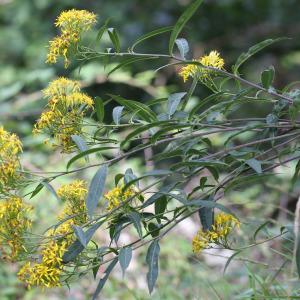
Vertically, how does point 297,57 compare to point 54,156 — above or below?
above

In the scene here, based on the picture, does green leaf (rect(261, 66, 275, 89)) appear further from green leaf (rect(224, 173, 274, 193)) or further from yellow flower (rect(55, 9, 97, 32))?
yellow flower (rect(55, 9, 97, 32))

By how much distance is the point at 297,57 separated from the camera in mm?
5688

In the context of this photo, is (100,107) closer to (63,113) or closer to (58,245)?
(63,113)

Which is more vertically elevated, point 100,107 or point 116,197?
point 100,107

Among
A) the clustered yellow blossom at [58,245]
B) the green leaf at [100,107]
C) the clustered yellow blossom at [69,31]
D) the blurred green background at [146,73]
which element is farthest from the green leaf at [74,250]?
the blurred green background at [146,73]

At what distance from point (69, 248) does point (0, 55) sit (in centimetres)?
387

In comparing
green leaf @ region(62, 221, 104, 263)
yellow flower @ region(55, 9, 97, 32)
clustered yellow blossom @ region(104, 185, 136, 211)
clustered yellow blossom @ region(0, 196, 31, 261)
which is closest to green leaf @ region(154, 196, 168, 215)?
clustered yellow blossom @ region(104, 185, 136, 211)

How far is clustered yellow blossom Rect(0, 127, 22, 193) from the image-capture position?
1.37 meters

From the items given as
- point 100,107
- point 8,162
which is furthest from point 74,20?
point 8,162

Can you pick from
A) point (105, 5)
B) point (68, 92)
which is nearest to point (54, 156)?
point (105, 5)

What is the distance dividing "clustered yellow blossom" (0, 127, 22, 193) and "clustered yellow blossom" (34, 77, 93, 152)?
6 centimetres

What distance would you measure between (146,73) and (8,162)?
2.74 meters

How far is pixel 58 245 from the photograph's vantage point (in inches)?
54.2

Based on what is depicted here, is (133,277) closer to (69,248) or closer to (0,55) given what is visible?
(69,248)
